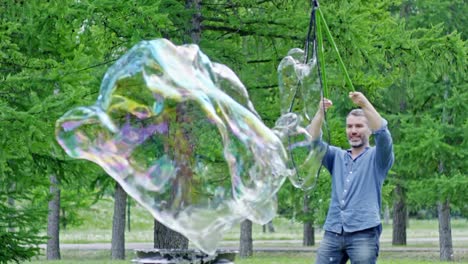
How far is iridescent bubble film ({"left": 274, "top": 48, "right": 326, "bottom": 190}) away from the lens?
5.95 metres

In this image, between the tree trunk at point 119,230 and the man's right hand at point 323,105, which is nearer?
the man's right hand at point 323,105

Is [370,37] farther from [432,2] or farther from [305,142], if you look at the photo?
[432,2]

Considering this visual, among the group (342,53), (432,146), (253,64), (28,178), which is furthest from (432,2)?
(28,178)

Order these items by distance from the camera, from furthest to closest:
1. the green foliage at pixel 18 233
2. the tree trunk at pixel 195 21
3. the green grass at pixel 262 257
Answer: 1. the green grass at pixel 262 257
2. the tree trunk at pixel 195 21
3. the green foliage at pixel 18 233

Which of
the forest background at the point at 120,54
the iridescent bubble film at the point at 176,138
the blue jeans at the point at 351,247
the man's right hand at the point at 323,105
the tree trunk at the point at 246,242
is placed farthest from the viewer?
the tree trunk at the point at 246,242

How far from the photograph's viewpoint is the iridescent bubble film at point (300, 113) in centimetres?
595

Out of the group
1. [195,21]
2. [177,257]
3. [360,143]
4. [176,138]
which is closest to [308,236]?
[195,21]

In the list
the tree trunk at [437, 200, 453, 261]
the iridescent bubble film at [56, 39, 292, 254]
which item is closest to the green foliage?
the iridescent bubble film at [56, 39, 292, 254]

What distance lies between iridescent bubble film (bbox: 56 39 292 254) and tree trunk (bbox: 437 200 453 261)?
1561 cm

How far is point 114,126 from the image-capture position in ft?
17.9

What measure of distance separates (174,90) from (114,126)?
431 millimetres

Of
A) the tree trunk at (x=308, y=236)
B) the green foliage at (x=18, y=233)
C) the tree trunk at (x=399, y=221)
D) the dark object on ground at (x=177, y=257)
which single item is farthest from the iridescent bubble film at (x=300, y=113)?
the tree trunk at (x=308, y=236)

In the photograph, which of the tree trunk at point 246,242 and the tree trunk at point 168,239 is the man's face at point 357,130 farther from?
the tree trunk at point 246,242

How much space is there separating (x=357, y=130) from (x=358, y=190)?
0.36m
